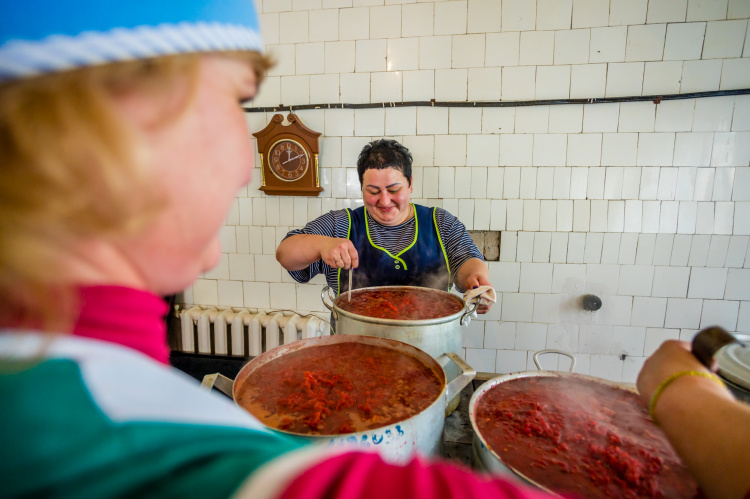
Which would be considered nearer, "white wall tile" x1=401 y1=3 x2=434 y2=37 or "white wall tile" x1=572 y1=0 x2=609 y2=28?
"white wall tile" x1=572 y1=0 x2=609 y2=28

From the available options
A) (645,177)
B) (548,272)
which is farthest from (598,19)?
(548,272)

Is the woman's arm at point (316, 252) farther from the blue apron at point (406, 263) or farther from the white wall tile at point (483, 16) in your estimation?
the white wall tile at point (483, 16)

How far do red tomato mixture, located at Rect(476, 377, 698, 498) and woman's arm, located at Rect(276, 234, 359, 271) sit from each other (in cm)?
100

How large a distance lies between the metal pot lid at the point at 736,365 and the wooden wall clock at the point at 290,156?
104 inches

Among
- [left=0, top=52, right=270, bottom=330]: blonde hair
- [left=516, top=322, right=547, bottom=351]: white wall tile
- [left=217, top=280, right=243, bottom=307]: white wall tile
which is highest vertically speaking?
[left=0, top=52, right=270, bottom=330]: blonde hair

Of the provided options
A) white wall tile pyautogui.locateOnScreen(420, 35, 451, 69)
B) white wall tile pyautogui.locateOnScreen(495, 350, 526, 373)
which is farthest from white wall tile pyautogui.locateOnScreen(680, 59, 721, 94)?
white wall tile pyautogui.locateOnScreen(495, 350, 526, 373)

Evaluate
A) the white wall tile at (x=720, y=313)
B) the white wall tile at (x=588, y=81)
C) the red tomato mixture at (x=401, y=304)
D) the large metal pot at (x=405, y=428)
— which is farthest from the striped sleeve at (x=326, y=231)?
the white wall tile at (x=720, y=313)

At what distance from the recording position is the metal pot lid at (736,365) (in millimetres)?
914

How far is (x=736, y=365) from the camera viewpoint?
95 cm

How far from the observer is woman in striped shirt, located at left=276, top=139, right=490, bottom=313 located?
86.9 inches

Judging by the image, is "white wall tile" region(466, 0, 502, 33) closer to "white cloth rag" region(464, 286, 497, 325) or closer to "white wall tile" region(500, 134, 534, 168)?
"white wall tile" region(500, 134, 534, 168)

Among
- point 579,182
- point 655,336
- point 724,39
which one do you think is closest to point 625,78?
point 724,39

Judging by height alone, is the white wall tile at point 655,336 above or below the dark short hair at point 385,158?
below

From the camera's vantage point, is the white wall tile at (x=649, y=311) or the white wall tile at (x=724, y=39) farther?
the white wall tile at (x=649, y=311)
